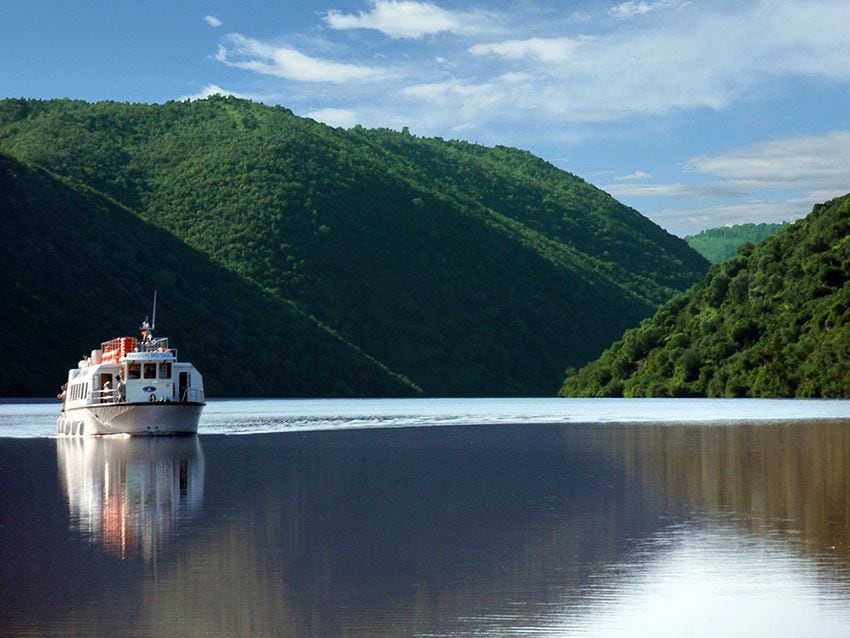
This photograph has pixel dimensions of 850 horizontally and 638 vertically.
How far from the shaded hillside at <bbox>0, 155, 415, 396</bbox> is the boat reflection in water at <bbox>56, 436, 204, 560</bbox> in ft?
226

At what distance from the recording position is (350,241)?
6112 inches

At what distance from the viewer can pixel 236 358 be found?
127 m

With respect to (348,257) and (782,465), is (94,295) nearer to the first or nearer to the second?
(348,257)

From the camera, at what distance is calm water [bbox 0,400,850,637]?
41.5 ft

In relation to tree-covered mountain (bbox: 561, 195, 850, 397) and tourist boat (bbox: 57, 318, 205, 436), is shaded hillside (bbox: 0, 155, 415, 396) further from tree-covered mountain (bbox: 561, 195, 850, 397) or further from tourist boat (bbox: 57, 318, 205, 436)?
tourist boat (bbox: 57, 318, 205, 436)

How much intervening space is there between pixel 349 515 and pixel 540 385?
135 metres

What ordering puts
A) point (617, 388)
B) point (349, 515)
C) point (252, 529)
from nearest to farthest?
1. point (252, 529)
2. point (349, 515)
3. point (617, 388)

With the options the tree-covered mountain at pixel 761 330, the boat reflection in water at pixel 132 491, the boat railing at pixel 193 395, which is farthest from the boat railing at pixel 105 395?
the tree-covered mountain at pixel 761 330

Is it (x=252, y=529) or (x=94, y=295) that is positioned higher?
(x=94, y=295)

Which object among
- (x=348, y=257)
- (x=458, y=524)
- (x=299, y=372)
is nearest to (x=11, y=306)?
(x=299, y=372)

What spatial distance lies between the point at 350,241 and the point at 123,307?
3914cm

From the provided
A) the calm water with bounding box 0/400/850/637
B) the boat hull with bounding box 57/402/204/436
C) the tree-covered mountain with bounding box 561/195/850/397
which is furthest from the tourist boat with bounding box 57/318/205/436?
the tree-covered mountain with bounding box 561/195/850/397

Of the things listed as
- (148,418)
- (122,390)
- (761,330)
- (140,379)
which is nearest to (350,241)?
(761,330)

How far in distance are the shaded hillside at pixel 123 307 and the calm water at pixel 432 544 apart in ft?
255
